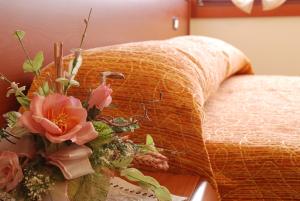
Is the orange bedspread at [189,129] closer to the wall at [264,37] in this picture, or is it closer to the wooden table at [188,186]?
the wooden table at [188,186]

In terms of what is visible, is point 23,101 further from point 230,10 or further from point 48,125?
point 230,10

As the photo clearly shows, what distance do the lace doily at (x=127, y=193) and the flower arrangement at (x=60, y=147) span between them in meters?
0.13

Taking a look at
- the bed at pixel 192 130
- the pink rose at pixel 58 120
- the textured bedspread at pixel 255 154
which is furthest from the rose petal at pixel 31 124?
the textured bedspread at pixel 255 154

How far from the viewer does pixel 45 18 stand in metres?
Result: 1.16

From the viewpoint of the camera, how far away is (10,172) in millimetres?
545

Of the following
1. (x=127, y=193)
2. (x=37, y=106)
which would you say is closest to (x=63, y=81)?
(x=37, y=106)

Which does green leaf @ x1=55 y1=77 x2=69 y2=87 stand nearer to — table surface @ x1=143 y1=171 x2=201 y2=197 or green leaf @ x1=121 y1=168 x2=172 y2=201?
green leaf @ x1=121 y1=168 x2=172 y2=201

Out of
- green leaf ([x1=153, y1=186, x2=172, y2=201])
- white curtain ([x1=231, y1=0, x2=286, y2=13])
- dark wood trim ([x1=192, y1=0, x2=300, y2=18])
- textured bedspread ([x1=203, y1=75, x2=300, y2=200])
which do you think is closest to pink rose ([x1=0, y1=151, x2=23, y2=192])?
green leaf ([x1=153, y1=186, x2=172, y2=201])

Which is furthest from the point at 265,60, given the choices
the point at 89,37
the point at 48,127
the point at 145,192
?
the point at 48,127

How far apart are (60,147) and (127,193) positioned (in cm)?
24

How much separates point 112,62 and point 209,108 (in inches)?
21.3

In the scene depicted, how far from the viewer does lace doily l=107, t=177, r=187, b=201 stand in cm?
76

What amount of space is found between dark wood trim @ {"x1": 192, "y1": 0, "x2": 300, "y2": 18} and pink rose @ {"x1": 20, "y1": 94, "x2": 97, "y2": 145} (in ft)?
8.59

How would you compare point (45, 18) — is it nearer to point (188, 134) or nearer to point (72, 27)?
point (72, 27)
